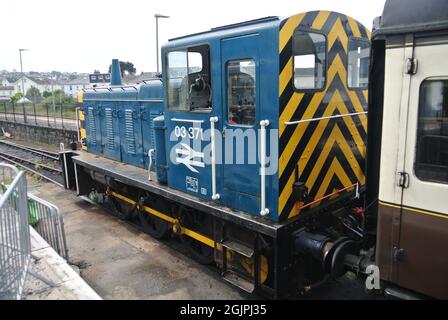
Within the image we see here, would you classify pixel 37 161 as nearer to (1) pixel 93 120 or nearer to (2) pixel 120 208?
(1) pixel 93 120

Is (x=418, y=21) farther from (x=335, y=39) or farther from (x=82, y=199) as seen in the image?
(x=82, y=199)

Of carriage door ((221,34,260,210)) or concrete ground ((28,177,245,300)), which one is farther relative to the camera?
concrete ground ((28,177,245,300))

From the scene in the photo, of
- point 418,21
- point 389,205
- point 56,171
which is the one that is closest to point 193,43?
point 418,21

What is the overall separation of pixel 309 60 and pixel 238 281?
289cm

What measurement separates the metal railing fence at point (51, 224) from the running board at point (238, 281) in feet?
8.32

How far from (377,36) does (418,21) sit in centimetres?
35

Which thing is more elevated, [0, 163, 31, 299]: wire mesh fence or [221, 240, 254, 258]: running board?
[0, 163, 31, 299]: wire mesh fence

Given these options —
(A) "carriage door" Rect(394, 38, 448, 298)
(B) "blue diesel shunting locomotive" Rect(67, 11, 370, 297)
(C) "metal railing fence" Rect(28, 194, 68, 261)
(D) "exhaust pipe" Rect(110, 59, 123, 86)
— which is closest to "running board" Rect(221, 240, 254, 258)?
(B) "blue diesel shunting locomotive" Rect(67, 11, 370, 297)

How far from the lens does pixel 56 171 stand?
13258 millimetres

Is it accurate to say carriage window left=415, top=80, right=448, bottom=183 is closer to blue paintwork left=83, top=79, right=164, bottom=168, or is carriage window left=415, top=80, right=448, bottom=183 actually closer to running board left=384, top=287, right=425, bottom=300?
running board left=384, top=287, right=425, bottom=300

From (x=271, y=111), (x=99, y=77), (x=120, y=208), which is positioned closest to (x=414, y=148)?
(x=271, y=111)

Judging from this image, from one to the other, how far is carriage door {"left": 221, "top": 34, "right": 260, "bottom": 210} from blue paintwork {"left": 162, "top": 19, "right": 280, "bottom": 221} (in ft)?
0.04

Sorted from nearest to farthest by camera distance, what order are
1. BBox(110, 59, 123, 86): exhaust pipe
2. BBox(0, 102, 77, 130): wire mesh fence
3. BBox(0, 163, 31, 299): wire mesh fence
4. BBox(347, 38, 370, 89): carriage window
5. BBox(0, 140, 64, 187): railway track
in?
BBox(0, 163, 31, 299): wire mesh fence
BBox(347, 38, 370, 89): carriage window
BBox(110, 59, 123, 86): exhaust pipe
BBox(0, 140, 64, 187): railway track
BBox(0, 102, 77, 130): wire mesh fence

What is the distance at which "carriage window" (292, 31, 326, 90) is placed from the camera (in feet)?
14.0
